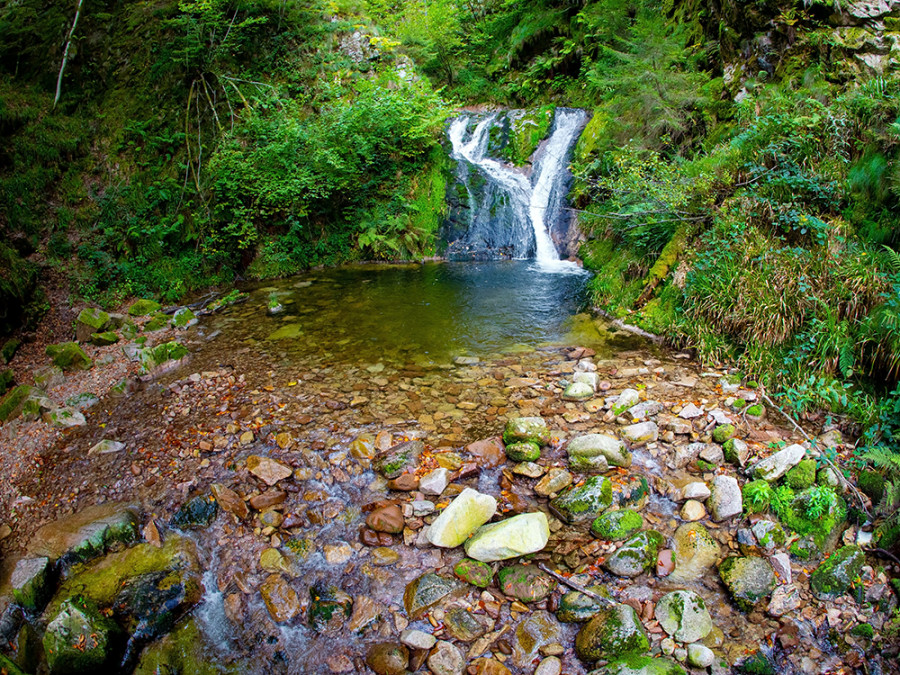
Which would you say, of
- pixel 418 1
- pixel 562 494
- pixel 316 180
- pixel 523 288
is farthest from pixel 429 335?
pixel 418 1

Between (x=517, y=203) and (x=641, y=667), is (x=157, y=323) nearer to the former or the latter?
(x=641, y=667)

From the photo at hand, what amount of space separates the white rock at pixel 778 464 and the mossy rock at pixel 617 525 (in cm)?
103

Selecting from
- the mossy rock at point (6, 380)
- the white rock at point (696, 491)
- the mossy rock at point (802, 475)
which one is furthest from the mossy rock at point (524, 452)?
the mossy rock at point (6, 380)

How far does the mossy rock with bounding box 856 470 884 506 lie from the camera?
10.3 ft

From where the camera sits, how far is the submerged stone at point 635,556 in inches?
117

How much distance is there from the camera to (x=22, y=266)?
7176 millimetres

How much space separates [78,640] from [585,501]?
3.32 m

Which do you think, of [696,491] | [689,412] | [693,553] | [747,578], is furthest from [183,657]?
[689,412]

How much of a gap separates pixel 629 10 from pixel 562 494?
14.6m

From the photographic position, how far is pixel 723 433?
12.9 ft

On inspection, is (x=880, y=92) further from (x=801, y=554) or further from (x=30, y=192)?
(x=30, y=192)

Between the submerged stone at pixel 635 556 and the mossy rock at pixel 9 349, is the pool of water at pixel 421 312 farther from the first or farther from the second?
the submerged stone at pixel 635 556

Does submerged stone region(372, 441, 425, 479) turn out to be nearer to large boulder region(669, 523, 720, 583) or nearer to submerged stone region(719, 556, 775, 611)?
large boulder region(669, 523, 720, 583)

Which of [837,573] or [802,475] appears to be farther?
[802,475]
